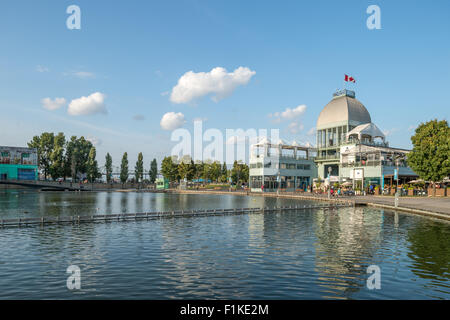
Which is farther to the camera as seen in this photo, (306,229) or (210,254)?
(306,229)

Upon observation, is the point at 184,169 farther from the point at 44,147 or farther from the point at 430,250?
the point at 430,250

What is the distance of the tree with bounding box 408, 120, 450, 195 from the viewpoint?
6350 centimetres

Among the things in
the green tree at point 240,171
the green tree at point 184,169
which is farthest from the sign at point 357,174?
the green tree at point 240,171

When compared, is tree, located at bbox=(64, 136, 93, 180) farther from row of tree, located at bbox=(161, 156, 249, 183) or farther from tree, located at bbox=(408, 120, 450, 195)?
tree, located at bbox=(408, 120, 450, 195)

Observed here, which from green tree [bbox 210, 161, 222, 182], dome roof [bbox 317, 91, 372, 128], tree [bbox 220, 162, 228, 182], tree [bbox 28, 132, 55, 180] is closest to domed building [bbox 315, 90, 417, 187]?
dome roof [bbox 317, 91, 372, 128]

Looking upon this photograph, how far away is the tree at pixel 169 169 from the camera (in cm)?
15600

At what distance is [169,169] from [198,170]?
15.0 meters

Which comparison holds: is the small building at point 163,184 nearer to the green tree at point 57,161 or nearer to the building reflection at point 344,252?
the green tree at point 57,161

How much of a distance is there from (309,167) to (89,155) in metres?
105

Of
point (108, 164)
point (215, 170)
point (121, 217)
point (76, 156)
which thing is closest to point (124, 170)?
point (108, 164)

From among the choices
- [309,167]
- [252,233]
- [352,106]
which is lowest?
[252,233]
